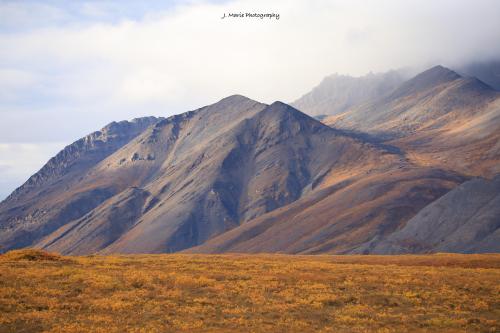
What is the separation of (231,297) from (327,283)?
29.2 feet

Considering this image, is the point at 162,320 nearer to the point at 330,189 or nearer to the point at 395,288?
the point at 395,288

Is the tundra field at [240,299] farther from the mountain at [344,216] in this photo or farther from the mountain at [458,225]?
the mountain at [344,216]

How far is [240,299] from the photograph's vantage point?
3709 centimetres

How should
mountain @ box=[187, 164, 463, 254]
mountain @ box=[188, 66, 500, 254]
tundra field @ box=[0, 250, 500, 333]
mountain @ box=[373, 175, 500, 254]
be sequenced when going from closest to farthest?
tundra field @ box=[0, 250, 500, 333], mountain @ box=[373, 175, 500, 254], mountain @ box=[188, 66, 500, 254], mountain @ box=[187, 164, 463, 254]

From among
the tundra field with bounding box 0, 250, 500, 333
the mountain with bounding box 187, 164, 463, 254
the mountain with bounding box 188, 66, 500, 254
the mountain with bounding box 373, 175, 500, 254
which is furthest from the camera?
the mountain with bounding box 187, 164, 463, 254

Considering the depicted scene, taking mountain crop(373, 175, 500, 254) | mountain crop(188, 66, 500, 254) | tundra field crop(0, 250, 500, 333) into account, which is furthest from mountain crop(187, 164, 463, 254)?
tundra field crop(0, 250, 500, 333)

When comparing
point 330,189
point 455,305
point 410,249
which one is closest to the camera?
point 455,305

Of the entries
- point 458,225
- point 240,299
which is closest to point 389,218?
point 458,225

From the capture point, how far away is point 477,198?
384ft

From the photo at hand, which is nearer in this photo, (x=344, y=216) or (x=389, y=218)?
(x=389, y=218)

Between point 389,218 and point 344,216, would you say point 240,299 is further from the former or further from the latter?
point 344,216

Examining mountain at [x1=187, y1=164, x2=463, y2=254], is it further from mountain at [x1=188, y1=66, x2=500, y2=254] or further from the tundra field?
the tundra field

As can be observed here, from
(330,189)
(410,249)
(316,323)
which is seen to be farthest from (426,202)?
(316,323)

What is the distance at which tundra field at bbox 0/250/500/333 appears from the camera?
100 feet
